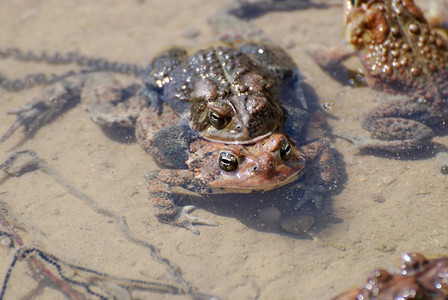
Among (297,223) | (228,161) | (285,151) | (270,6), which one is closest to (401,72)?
(285,151)

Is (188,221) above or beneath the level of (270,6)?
beneath

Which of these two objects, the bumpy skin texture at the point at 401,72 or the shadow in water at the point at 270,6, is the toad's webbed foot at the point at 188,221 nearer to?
the bumpy skin texture at the point at 401,72

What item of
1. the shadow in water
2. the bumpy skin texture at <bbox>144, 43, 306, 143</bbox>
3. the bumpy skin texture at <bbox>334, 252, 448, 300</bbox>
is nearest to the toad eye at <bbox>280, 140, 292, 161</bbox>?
the bumpy skin texture at <bbox>144, 43, 306, 143</bbox>

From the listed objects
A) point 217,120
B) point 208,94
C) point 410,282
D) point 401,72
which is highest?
point 208,94

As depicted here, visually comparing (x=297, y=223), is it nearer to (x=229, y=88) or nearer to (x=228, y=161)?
(x=228, y=161)

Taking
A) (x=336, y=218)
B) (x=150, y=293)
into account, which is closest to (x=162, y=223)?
(x=150, y=293)

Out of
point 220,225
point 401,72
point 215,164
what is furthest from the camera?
point 401,72

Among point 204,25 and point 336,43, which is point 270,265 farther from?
point 204,25
